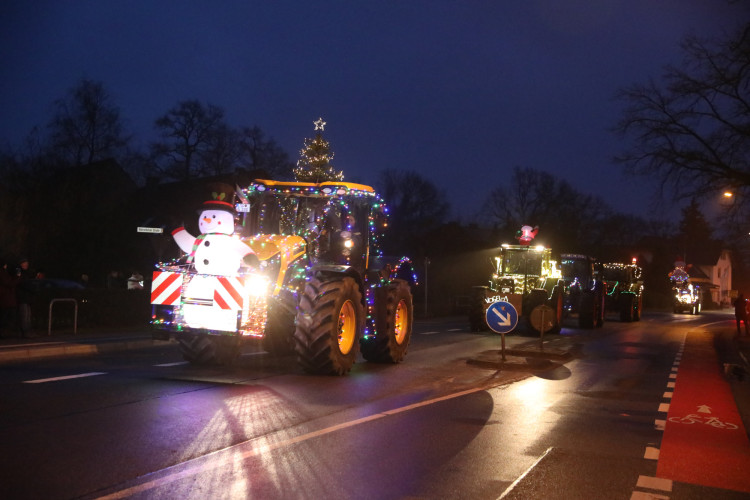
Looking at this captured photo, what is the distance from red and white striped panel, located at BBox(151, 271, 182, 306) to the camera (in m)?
11.6

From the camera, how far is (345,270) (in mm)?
12133

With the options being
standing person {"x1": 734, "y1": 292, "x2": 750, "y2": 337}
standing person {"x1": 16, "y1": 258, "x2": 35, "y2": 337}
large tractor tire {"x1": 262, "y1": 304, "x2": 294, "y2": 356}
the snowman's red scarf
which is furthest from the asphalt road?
standing person {"x1": 734, "y1": 292, "x2": 750, "y2": 337}

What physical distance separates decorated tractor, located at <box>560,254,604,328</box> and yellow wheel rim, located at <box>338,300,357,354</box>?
17.0m

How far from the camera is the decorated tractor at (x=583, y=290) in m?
29.3

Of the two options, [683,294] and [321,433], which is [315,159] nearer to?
[321,433]

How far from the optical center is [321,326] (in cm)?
1136

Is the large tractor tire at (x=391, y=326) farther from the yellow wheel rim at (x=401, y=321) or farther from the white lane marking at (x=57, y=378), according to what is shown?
the white lane marking at (x=57, y=378)

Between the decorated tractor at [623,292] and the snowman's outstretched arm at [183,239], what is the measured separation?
2811cm

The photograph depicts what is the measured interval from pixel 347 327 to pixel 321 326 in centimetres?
111

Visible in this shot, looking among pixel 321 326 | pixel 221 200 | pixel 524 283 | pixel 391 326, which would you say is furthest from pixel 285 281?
pixel 524 283

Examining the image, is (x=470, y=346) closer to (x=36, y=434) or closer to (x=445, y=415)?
(x=445, y=415)

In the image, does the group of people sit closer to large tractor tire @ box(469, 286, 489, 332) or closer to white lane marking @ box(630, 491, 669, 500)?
large tractor tire @ box(469, 286, 489, 332)

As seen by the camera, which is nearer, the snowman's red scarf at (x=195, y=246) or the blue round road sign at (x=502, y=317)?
the snowman's red scarf at (x=195, y=246)

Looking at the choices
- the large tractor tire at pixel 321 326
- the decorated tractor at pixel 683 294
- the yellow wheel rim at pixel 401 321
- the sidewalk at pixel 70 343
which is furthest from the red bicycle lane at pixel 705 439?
the decorated tractor at pixel 683 294
